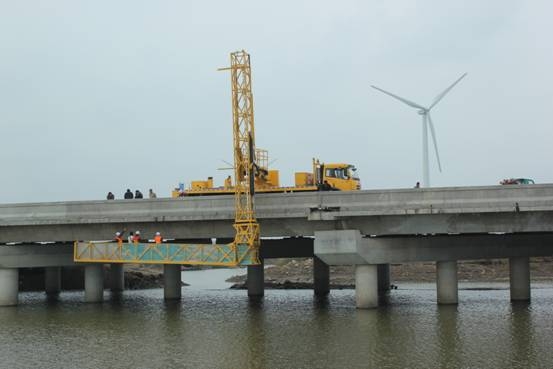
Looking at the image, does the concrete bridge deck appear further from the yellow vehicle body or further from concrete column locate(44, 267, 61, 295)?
concrete column locate(44, 267, 61, 295)

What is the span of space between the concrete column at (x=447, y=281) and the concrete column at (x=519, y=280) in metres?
5.50

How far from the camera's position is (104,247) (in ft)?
157

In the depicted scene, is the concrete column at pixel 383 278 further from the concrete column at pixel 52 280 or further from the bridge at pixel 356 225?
the concrete column at pixel 52 280

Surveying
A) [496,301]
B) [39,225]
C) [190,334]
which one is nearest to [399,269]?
[496,301]

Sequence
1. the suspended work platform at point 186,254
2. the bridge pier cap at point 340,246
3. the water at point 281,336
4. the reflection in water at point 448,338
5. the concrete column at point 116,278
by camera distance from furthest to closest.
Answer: the concrete column at point 116,278
the suspended work platform at point 186,254
the bridge pier cap at point 340,246
the water at point 281,336
the reflection in water at point 448,338

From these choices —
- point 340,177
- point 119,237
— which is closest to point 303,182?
point 340,177

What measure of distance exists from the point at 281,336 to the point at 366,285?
12.4 metres

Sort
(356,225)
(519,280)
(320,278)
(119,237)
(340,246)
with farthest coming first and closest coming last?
(320,278)
(519,280)
(119,237)
(356,225)
(340,246)

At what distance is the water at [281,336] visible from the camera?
2592 cm

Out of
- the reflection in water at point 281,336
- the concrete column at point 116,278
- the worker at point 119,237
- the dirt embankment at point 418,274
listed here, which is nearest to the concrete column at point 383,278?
the dirt embankment at point 418,274

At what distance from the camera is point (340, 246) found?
41.7 meters

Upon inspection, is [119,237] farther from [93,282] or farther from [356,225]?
[356,225]

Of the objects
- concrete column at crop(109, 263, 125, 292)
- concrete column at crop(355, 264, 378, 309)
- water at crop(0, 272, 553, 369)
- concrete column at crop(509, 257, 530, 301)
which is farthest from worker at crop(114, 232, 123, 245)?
concrete column at crop(509, 257, 530, 301)

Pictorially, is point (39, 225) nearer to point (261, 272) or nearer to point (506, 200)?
point (261, 272)
